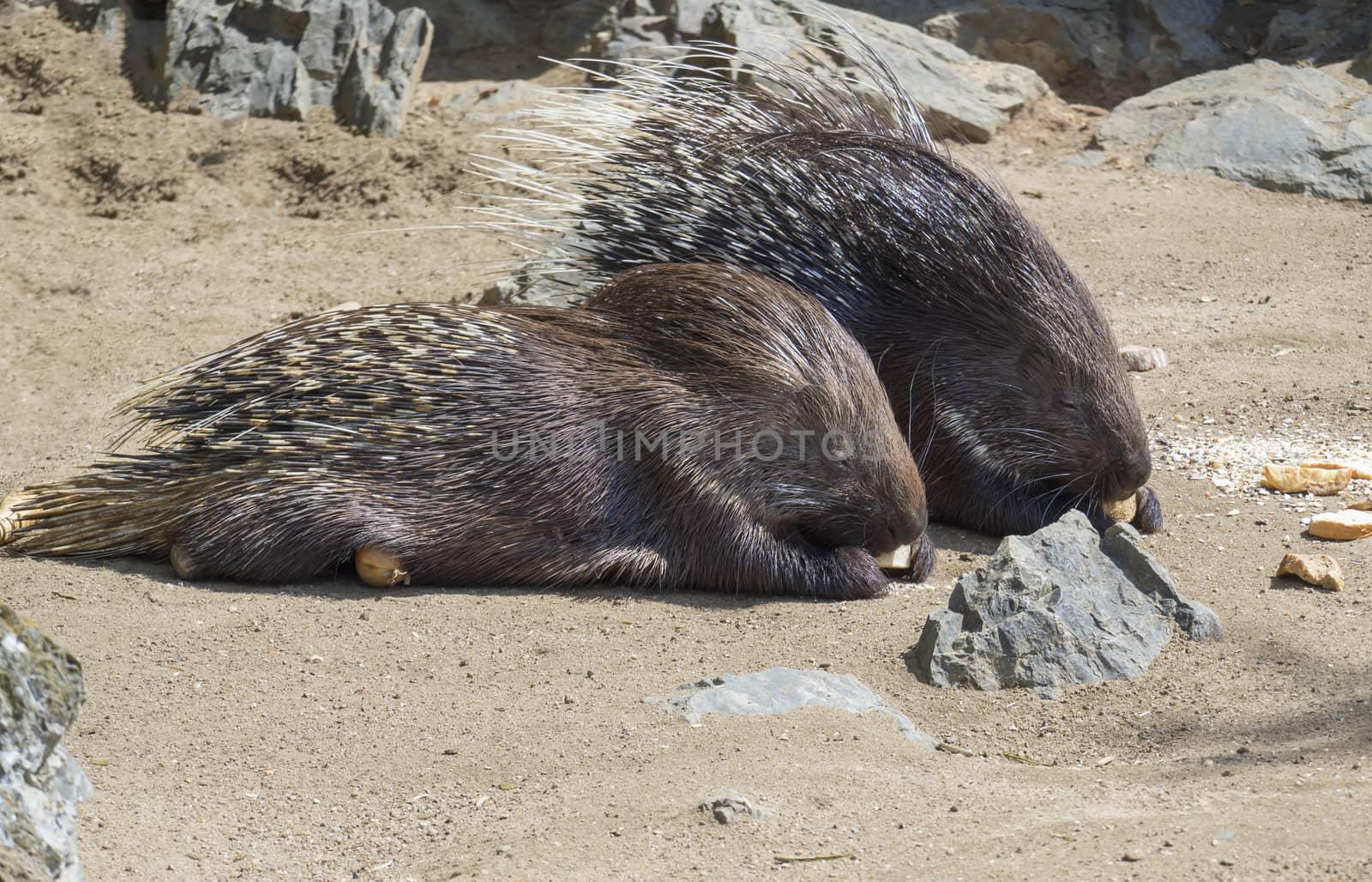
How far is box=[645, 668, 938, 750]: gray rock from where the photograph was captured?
338 centimetres

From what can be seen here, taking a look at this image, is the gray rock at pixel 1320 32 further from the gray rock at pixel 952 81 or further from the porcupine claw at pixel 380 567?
the porcupine claw at pixel 380 567

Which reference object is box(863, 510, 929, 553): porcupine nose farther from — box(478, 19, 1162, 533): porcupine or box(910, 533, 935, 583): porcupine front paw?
box(478, 19, 1162, 533): porcupine

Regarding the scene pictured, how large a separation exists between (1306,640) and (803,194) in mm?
2216

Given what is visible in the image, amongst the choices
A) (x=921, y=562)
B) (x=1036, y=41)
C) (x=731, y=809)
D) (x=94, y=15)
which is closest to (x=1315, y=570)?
(x=921, y=562)

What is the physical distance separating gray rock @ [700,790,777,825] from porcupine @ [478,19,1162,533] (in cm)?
236

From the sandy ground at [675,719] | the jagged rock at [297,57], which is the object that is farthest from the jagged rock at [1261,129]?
the jagged rock at [297,57]

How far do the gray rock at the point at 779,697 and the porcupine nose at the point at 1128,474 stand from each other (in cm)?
167

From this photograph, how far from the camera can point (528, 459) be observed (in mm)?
4379

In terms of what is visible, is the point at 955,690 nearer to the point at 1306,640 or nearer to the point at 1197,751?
the point at 1197,751

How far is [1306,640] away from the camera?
12.4 feet

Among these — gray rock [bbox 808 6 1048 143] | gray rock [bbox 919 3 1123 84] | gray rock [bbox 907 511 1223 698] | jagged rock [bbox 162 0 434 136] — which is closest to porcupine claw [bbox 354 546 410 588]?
gray rock [bbox 907 511 1223 698]

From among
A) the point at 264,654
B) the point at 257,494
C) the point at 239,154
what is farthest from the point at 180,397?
the point at 239,154

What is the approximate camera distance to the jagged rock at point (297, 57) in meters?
8.73

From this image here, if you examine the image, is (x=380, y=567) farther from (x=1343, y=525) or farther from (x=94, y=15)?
(x=94, y=15)
